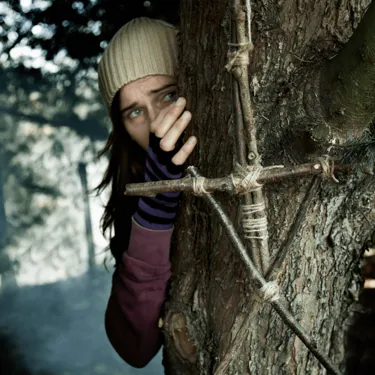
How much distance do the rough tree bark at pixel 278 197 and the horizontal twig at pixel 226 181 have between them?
0.07 m

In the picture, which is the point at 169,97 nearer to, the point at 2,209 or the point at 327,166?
the point at 327,166

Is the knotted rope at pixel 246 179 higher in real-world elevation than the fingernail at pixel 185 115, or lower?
lower

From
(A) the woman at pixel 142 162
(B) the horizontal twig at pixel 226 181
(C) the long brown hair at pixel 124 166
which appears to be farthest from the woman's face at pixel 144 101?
(B) the horizontal twig at pixel 226 181

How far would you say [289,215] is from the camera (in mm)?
1053

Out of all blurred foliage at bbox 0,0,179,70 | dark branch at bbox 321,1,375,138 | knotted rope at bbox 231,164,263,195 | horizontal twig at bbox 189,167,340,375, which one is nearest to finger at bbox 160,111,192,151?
horizontal twig at bbox 189,167,340,375

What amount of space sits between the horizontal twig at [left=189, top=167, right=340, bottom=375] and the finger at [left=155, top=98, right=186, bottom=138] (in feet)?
0.58

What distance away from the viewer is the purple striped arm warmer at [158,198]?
1186 millimetres

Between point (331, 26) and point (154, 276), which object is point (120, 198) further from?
point (331, 26)

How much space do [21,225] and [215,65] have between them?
2.76m

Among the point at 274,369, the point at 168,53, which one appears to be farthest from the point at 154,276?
the point at 168,53

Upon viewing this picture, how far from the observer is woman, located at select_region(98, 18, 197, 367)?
3.93ft

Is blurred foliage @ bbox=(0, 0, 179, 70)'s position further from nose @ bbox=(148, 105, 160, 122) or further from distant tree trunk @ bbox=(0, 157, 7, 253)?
nose @ bbox=(148, 105, 160, 122)

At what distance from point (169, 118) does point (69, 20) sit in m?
1.89

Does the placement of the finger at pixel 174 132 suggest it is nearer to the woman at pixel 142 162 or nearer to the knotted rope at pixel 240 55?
the woman at pixel 142 162
